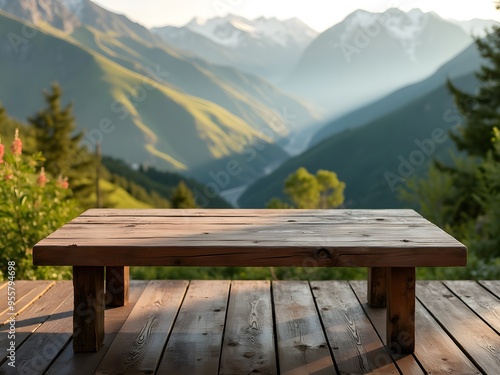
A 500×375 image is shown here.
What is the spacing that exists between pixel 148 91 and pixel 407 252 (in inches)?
5740

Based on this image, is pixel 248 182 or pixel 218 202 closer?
pixel 218 202

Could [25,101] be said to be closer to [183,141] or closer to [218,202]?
[183,141]

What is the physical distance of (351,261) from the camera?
2357mm

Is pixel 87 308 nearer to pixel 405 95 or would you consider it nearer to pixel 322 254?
pixel 322 254

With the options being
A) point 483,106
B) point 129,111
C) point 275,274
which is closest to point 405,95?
point 129,111

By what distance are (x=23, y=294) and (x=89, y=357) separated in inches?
45.1

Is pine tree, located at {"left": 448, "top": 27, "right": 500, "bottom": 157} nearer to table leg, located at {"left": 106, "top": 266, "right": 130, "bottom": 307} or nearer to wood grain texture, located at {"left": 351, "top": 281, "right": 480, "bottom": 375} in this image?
wood grain texture, located at {"left": 351, "top": 281, "right": 480, "bottom": 375}

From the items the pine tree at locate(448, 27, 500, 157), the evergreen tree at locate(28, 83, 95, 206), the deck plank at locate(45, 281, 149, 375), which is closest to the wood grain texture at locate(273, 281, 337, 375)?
the deck plank at locate(45, 281, 149, 375)

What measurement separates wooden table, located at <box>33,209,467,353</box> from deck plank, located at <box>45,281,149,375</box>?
0.05 metres

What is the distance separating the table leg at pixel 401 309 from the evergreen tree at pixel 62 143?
3418 centimetres

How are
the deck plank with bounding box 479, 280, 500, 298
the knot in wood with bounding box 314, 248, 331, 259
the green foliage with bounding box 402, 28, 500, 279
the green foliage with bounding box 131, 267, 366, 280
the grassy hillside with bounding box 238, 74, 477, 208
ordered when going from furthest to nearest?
1. the grassy hillside with bounding box 238, 74, 477, 208
2. the green foliage with bounding box 402, 28, 500, 279
3. the green foliage with bounding box 131, 267, 366, 280
4. the deck plank with bounding box 479, 280, 500, 298
5. the knot in wood with bounding box 314, 248, 331, 259

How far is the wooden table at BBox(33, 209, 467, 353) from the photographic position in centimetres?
234

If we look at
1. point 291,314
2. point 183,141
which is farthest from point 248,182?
point 291,314

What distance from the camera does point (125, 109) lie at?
137875mm
